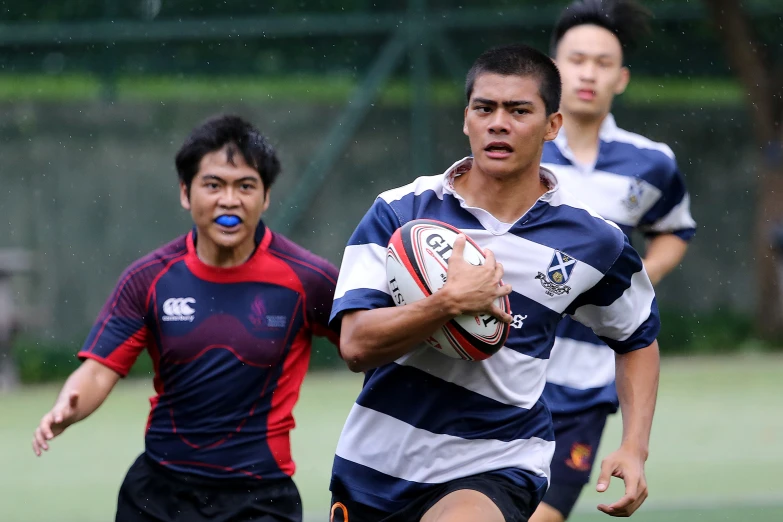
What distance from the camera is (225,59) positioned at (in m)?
12.7

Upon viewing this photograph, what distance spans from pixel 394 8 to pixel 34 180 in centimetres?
369

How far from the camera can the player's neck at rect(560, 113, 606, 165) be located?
5.90 m

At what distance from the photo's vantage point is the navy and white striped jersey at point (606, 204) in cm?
552

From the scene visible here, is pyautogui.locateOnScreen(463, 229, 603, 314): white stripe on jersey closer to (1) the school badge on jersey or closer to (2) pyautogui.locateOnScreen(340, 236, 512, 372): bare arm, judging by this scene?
(1) the school badge on jersey

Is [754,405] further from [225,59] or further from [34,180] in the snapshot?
[34,180]

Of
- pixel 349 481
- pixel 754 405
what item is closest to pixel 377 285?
pixel 349 481

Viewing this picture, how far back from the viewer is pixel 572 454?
5.45m

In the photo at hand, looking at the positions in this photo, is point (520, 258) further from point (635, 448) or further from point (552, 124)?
point (635, 448)

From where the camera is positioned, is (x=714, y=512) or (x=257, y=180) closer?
(x=257, y=180)

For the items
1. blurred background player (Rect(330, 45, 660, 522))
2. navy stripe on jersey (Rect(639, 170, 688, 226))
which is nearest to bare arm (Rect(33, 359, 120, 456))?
blurred background player (Rect(330, 45, 660, 522))

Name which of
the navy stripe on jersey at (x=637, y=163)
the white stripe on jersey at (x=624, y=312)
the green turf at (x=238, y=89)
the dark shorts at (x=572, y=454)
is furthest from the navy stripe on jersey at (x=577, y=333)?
the green turf at (x=238, y=89)

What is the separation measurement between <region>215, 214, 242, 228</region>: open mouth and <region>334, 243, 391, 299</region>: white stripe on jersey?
107cm

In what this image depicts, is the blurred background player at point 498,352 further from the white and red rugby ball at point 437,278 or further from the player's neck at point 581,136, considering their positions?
the player's neck at point 581,136

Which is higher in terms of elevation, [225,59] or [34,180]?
[225,59]
